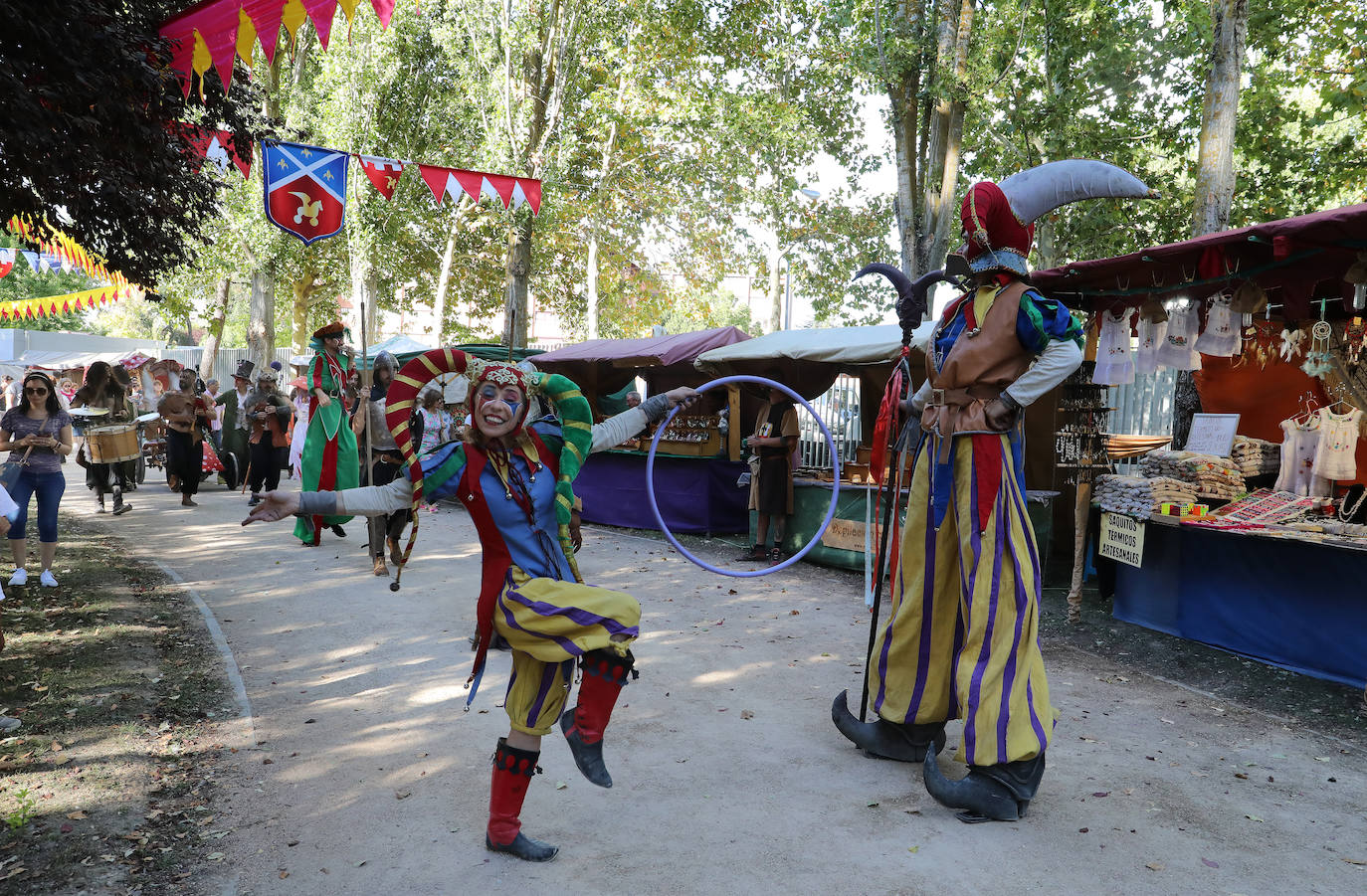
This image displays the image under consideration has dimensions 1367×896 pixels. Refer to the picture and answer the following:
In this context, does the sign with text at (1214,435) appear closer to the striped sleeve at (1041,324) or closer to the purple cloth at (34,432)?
the striped sleeve at (1041,324)

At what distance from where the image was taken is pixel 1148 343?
295 inches

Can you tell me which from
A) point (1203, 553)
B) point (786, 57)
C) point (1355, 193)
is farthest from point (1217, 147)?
point (786, 57)

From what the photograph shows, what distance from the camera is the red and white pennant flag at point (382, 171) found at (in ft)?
35.6

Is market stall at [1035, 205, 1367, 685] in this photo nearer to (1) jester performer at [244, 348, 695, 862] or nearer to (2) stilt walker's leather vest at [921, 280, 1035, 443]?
(2) stilt walker's leather vest at [921, 280, 1035, 443]

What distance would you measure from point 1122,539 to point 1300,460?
191 cm

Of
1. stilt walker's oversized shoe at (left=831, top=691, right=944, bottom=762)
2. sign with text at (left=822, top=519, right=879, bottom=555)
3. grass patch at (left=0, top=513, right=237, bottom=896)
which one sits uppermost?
sign with text at (left=822, top=519, right=879, bottom=555)

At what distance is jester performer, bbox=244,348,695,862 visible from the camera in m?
3.20

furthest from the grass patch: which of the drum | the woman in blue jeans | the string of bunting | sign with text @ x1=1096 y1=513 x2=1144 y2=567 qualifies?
sign with text @ x1=1096 y1=513 x2=1144 y2=567

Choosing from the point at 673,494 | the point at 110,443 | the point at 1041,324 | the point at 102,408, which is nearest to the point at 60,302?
the point at 102,408

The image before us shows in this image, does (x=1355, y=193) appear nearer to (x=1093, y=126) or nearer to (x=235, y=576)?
(x=1093, y=126)

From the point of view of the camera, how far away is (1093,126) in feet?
53.3

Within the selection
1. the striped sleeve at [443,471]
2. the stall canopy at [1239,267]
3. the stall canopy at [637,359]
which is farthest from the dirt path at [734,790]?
the stall canopy at [637,359]

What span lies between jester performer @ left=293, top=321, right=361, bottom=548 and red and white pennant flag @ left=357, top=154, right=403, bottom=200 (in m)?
2.28

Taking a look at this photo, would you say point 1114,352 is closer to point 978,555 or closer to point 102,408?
point 978,555
